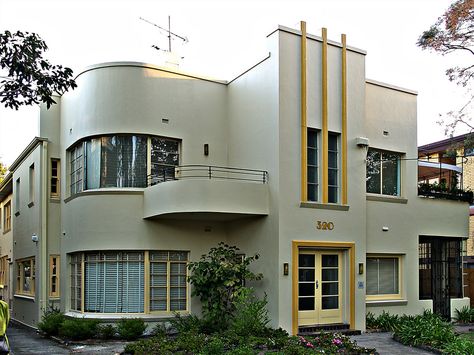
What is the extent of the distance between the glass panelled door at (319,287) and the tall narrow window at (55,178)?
812 centimetres

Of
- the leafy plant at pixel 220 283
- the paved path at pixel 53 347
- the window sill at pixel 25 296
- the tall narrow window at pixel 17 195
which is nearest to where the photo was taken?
the paved path at pixel 53 347

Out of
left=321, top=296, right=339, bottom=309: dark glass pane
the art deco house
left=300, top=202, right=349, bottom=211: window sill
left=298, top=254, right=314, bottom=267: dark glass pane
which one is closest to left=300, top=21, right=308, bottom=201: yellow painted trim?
the art deco house

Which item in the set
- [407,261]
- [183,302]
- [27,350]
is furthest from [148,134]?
[407,261]

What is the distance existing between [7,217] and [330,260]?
1686 cm

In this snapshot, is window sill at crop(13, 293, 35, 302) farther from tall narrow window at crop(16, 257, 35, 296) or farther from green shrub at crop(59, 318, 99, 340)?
green shrub at crop(59, 318, 99, 340)

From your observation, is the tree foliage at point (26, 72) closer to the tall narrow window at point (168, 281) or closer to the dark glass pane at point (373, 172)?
the tall narrow window at point (168, 281)

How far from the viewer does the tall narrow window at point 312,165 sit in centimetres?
1507

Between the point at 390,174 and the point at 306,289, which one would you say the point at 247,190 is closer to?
the point at 306,289

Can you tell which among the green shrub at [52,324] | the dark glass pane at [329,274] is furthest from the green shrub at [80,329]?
the dark glass pane at [329,274]

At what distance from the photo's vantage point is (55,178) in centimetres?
1817

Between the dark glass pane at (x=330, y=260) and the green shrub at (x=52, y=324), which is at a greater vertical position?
the dark glass pane at (x=330, y=260)

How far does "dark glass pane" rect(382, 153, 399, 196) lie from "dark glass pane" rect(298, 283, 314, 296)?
160 inches

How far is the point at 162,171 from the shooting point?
15914mm

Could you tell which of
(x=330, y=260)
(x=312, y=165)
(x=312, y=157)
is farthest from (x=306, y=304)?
(x=312, y=157)
